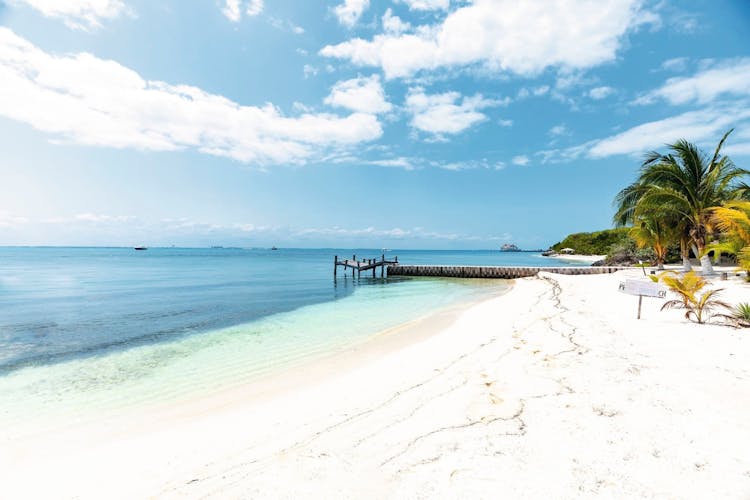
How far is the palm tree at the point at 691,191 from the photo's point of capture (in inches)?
683

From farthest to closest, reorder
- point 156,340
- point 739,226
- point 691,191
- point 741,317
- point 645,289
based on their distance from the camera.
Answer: point 691,191
point 739,226
point 156,340
point 645,289
point 741,317

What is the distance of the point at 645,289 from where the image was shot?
8422mm

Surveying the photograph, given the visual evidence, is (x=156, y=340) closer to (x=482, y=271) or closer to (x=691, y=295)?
(x=691, y=295)

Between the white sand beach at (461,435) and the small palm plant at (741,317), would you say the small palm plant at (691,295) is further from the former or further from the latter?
the white sand beach at (461,435)

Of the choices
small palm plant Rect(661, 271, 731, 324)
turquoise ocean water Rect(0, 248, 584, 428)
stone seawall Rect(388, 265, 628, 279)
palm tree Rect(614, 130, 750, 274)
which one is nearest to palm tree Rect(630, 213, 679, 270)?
palm tree Rect(614, 130, 750, 274)

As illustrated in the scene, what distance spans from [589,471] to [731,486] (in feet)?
3.10

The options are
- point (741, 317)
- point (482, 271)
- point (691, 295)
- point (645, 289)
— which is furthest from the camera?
point (482, 271)

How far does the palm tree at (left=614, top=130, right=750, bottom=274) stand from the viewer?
17344mm

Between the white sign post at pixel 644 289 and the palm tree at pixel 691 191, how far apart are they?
456 inches

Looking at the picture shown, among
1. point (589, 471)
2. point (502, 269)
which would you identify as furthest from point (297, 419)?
point (502, 269)

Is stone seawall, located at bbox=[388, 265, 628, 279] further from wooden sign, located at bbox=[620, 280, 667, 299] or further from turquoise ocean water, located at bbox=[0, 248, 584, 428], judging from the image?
wooden sign, located at bbox=[620, 280, 667, 299]

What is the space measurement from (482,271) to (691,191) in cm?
2000

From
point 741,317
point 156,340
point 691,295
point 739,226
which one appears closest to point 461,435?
point 691,295

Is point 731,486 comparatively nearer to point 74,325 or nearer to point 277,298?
point 74,325
